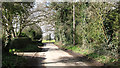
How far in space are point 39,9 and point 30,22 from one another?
11.4 ft

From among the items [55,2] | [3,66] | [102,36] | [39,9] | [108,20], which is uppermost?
[55,2]

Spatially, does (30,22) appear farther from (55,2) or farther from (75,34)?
(75,34)

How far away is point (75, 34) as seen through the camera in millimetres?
16906

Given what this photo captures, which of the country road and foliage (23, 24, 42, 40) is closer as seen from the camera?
the country road

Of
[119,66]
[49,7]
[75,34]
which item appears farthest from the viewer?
[49,7]

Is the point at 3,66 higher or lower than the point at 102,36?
lower

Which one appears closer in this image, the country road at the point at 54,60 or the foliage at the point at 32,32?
the country road at the point at 54,60

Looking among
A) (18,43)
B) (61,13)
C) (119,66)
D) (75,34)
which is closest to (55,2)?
(61,13)

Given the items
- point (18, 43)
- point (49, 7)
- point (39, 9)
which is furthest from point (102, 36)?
point (49, 7)

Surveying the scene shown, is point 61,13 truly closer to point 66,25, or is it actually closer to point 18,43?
point 66,25

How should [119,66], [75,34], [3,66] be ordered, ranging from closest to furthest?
[3,66] → [119,66] → [75,34]

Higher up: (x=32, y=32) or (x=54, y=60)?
(x=54, y=60)

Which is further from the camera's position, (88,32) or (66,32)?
(66,32)

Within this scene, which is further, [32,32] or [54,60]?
[32,32]
